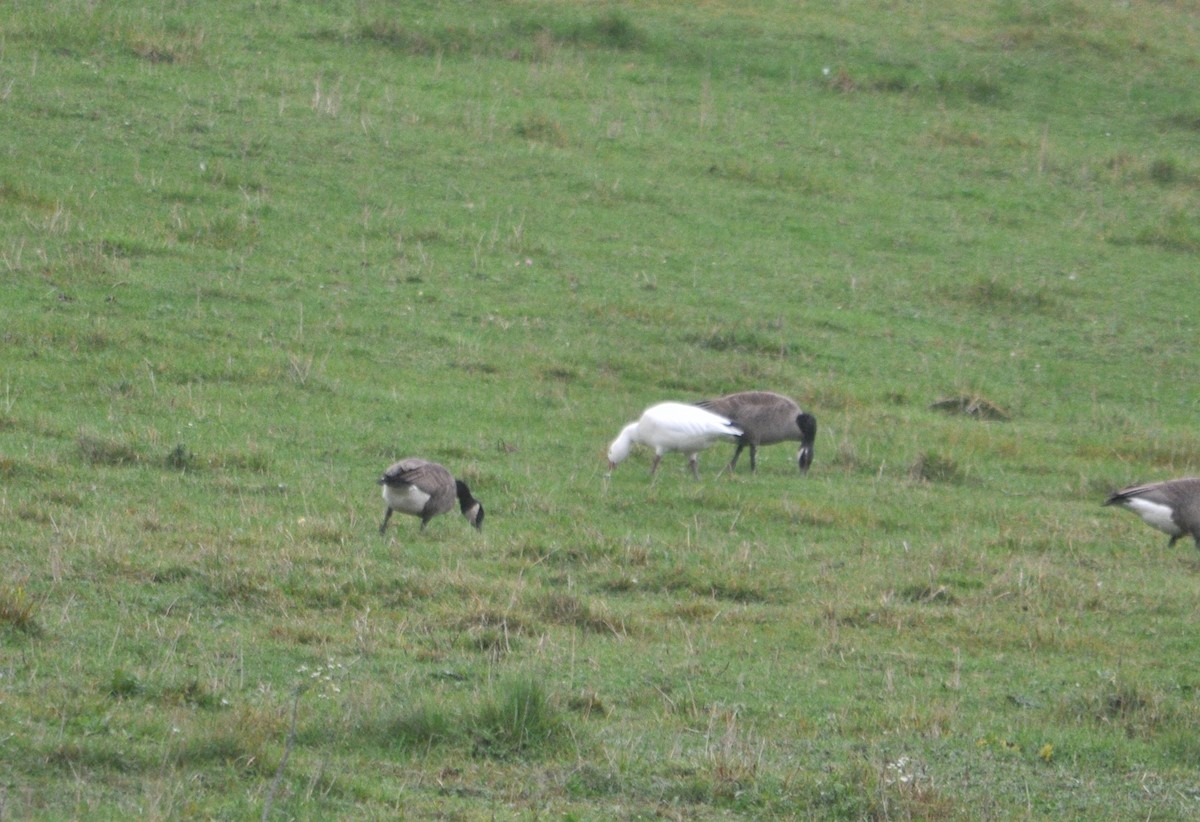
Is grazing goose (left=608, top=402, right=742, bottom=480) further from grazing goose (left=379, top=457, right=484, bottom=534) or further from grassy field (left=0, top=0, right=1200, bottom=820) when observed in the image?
grazing goose (left=379, top=457, right=484, bottom=534)

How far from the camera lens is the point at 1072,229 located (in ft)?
83.0

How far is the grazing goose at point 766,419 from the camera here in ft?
48.8

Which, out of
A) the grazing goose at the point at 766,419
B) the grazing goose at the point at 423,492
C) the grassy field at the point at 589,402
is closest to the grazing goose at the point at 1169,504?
the grassy field at the point at 589,402

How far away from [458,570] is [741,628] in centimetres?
186

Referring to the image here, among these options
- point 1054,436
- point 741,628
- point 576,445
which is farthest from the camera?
point 1054,436

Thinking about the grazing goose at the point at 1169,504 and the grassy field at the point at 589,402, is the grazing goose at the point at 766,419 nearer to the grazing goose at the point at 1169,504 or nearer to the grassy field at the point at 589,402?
the grassy field at the point at 589,402

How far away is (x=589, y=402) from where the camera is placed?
636 inches

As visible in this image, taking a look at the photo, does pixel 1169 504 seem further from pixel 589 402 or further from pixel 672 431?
pixel 589 402

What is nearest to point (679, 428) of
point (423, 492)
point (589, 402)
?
point (589, 402)

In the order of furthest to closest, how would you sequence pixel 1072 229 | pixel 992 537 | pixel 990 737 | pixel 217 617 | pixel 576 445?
1. pixel 1072 229
2. pixel 576 445
3. pixel 992 537
4. pixel 217 617
5. pixel 990 737

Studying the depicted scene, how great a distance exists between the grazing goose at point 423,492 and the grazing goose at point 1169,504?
17.2 ft

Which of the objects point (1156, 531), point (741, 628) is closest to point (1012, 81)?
point (1156, 531)

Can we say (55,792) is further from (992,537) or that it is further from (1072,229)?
(1072,229)

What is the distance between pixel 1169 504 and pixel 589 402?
6.01 m
